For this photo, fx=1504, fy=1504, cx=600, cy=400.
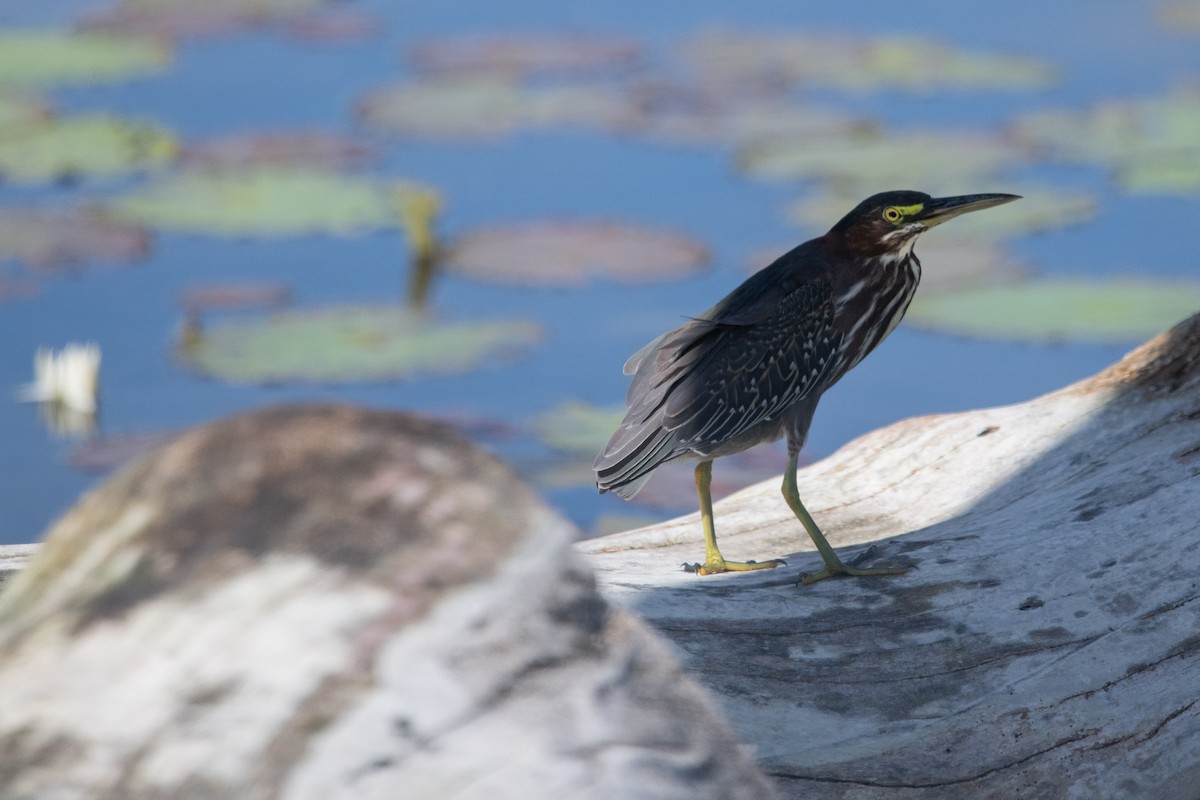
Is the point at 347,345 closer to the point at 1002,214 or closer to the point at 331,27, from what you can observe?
the point at 1002,214

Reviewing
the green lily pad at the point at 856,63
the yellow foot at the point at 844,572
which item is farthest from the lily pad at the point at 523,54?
the yellow foot at the point at 844,572

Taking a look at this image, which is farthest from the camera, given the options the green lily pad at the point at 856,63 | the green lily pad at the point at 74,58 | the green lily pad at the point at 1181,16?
the green lily pad at the point at 1181,16

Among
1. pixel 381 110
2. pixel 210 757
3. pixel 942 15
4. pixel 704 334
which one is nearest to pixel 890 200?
pixel 704 334

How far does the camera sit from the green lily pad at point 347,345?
4492mm

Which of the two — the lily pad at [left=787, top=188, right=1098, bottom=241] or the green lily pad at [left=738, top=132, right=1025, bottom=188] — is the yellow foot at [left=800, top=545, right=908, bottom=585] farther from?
the green lily pad at [left=738, top=132, right=1025, bottom=188]

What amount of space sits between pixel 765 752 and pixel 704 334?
87 centimetres

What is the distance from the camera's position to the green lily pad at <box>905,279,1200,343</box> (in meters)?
4.77

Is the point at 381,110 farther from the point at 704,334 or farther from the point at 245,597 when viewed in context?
the point at 245,597

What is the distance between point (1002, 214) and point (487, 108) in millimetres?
2256

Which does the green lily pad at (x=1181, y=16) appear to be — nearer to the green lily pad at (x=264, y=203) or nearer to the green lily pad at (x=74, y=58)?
the green lily pad at (x=264, y=203)

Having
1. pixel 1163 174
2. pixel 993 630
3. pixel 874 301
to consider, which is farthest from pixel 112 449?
pixel 1163 174

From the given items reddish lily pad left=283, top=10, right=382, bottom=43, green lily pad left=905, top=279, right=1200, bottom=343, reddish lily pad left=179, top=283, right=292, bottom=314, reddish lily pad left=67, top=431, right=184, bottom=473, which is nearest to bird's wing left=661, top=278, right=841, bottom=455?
reddish lily pad left=67, top=431, right=184, bottom=473

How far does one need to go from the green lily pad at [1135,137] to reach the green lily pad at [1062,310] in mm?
936

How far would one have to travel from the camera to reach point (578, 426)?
14.0 ft
